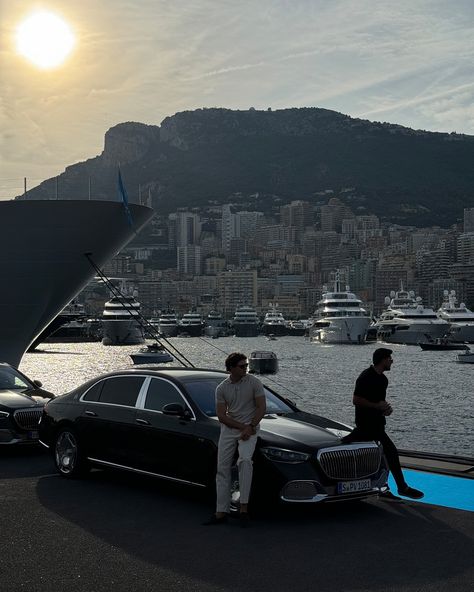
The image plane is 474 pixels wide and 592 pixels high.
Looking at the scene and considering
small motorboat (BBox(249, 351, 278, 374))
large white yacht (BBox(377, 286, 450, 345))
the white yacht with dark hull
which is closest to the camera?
the white yacht with dark hull

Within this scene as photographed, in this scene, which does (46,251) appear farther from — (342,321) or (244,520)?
(342,321)

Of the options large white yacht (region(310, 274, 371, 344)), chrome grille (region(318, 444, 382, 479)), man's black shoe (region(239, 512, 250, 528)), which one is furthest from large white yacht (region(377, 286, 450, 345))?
man's black shoe (region(239, 512, 250, 528))

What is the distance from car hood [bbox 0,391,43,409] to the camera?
12.0 metres

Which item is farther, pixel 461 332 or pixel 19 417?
pixel 461 332

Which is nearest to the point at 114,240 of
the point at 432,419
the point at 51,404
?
the point at 432,419

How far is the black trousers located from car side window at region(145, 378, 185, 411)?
1.88 m

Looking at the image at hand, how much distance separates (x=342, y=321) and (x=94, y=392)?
11277cm

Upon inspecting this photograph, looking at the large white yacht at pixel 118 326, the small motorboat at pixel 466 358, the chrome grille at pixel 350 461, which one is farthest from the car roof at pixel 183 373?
the large white yacht at pixel 118 326

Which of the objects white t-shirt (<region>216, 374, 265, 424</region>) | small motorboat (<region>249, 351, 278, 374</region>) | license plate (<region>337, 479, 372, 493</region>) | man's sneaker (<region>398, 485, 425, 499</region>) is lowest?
small motorboat (<region>249, 351, 278, 374</region>)

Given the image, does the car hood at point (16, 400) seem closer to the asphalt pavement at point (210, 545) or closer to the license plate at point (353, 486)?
the asphalt pavement at point (210, 545)

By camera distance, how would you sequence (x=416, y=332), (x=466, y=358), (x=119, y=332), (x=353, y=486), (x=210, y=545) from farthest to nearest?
(x=119, y=332)
(x=416, y=332)
(x=466, y=358)
(x=353, y=486)
(x=210, y=545)

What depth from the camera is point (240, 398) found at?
7805mm

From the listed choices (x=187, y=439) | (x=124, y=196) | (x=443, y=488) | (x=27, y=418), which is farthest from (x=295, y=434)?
(x=124, y=196)

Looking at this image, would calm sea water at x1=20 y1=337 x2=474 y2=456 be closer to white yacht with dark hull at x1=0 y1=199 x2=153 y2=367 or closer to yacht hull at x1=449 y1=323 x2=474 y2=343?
white yacht with dark hull at x1=0 y1=199 x2=153 y2=367
